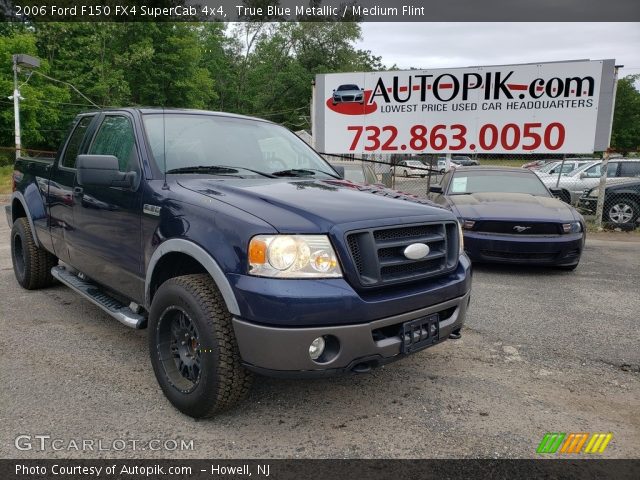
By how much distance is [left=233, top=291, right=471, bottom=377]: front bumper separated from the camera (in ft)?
7.88

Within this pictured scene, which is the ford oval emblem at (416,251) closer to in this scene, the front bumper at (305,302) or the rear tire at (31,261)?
the front bumper at (305,302)

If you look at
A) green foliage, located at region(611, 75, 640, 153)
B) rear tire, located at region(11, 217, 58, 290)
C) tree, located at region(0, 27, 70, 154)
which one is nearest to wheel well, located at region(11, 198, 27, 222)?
rear tire, located at region(11, 217, 58, 290)

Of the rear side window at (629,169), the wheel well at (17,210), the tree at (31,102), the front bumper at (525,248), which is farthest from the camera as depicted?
the tree at (31,102)

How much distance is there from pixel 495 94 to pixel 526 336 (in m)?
7.93

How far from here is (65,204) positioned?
425cm

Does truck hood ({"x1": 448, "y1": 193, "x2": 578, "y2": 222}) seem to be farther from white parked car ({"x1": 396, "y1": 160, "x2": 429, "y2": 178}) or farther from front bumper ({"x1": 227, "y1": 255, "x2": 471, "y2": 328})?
front bumper ({"x1": 227, "y1": 255, "x2": 471, "y2": 328})

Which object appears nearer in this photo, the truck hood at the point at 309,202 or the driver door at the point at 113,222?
the truck hood at the point at 309,202

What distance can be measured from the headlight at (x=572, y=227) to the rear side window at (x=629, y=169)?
8.59m

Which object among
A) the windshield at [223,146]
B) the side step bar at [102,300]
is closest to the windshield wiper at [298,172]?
the windshield at [223,146]

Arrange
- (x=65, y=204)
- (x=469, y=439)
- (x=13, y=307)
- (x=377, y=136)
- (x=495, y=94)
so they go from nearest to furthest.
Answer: (x=469, y=439) < (x=65, y=204) < (x=13, y=307) < (x=495, y=94) < (x=377, y=136)

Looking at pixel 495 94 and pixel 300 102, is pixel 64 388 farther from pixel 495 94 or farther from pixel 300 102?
pixel 300 102

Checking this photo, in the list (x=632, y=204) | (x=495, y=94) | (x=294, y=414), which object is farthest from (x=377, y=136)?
(x=294, y=414)

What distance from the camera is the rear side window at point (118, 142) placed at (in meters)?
3.46

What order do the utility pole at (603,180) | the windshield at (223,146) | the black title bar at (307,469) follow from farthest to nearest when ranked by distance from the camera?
the utility pole at (603,180)
the windshield at (223,146)
the black title bar at (307,469)
